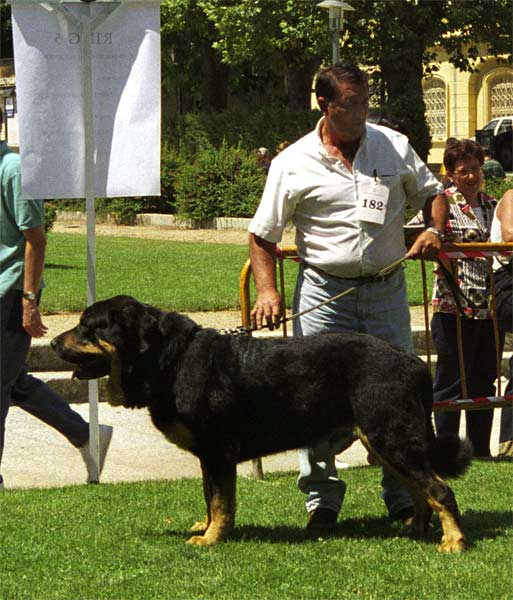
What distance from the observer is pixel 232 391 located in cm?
561

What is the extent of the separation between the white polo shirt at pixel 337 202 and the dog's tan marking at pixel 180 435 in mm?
1000

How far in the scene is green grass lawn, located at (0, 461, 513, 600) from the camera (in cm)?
490

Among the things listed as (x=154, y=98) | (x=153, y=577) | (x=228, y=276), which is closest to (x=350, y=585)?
(x=153, y=577)

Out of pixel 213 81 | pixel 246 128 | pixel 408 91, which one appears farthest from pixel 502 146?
pixel 213 81

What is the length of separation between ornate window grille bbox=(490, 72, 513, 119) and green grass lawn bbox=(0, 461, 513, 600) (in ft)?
147

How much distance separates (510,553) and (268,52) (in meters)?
29.8

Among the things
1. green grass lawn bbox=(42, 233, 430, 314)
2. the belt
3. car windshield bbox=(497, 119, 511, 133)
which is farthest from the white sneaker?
car windshield bbox=(497, 119, 511, 133)

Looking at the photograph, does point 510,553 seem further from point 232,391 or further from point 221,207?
point 221,207

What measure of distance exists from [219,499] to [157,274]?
11058mm

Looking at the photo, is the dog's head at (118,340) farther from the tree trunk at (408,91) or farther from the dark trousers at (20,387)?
the tree trunk at (408,91)

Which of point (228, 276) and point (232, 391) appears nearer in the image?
point (232, 391)

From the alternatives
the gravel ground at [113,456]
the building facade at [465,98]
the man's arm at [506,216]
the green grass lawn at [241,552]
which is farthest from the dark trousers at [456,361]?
the building facade at [465,98]

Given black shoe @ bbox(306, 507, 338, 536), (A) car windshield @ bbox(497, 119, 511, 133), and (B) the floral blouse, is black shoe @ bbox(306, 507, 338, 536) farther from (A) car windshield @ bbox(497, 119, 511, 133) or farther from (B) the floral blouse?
(A) car windshield @ bbox(497, 119, 511, 133)

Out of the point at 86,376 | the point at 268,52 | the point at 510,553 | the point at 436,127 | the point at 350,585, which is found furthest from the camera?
the point at 436,127
